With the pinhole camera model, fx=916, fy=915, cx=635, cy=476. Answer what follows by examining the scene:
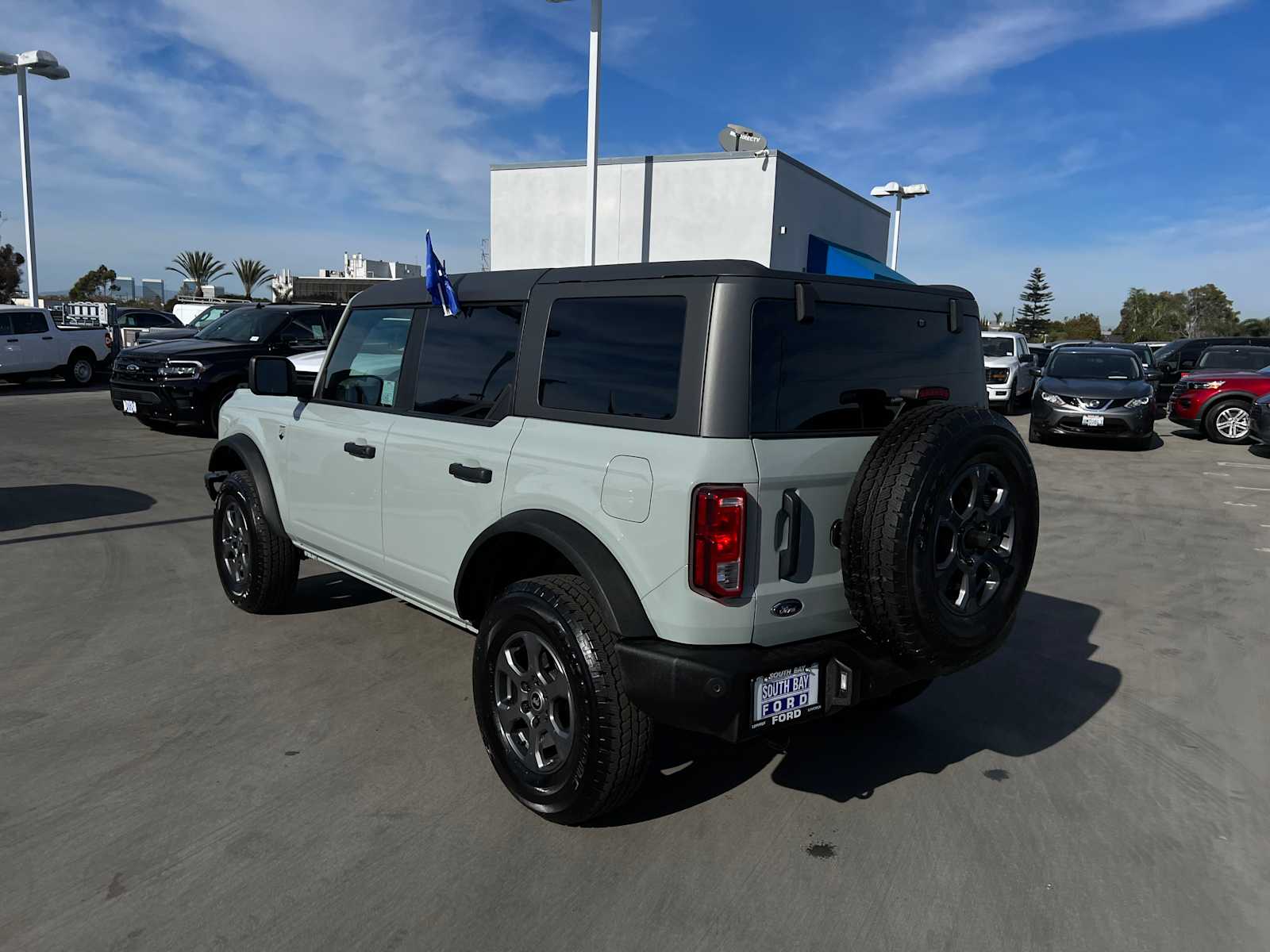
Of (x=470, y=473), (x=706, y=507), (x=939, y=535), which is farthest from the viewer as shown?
(x=470, y=473)

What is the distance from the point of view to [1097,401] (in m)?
13.9

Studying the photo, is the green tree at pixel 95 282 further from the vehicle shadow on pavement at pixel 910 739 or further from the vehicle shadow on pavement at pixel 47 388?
the vehicle shadow on pavement at pixel 910 739

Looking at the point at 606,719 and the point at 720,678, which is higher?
the point at 720,678

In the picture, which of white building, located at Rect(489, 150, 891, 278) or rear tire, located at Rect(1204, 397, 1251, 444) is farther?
white building, located at Rect(489, 150, 891, 278)

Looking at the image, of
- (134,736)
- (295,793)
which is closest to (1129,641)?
(295,793)

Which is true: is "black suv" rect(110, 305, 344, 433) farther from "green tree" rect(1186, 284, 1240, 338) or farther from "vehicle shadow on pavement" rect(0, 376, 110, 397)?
"green tree" rect(1186, 284, 1240, 338)

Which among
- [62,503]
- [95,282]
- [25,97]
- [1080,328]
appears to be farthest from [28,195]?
[1080,328]

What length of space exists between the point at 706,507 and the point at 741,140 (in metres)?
18.4

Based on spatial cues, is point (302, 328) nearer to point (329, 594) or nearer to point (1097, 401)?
point (329, 594)

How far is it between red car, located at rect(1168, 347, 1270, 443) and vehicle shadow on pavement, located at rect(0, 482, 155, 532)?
16.2 meters

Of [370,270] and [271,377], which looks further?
[370,270]

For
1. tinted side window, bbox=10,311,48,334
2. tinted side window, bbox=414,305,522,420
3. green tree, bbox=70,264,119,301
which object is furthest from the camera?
green tree, bbox=70,264,119,301

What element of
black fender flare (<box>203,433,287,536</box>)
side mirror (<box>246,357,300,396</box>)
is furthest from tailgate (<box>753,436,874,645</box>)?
black fender flare (<box>203,433,287,536</box>)

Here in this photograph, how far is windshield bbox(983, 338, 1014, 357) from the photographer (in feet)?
66.7
